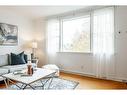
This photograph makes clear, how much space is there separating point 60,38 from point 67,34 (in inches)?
12.8

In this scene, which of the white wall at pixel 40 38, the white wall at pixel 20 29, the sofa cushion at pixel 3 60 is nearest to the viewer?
the sofa cushion at pixel 3 60

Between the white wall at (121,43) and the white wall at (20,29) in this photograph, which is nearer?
the white wall at (121,43)

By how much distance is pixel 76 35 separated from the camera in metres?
4.69

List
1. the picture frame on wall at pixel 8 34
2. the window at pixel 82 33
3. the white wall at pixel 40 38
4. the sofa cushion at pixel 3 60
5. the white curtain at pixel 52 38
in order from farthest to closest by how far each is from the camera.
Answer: the white wall at pixel 40 38 < the white curtain at pixel 52 38 < the picture frame on wall at pixel 8 34 < the sofa cushion at pixel 3 60 < the window at pixel 82 33

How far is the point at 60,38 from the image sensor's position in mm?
5023

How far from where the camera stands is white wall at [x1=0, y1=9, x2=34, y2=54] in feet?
14.4

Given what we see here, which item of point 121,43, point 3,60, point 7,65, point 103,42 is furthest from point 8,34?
point 121,43

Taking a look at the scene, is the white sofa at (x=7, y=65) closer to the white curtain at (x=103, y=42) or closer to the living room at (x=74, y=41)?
the living room at (x=74, y=41)

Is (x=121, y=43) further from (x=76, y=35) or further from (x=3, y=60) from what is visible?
(x=3, y=60)

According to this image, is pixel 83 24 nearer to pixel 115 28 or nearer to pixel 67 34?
pixel 67 34

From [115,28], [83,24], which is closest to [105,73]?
[115,28]

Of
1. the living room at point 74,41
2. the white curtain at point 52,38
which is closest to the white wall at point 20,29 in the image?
the living room at point 74,41

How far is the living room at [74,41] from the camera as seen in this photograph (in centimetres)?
350

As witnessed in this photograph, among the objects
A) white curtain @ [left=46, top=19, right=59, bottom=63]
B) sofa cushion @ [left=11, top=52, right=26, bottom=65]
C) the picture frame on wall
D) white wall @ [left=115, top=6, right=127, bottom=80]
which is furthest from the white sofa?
white wall @ [left=115, top=6, right=127, bottom=80]
